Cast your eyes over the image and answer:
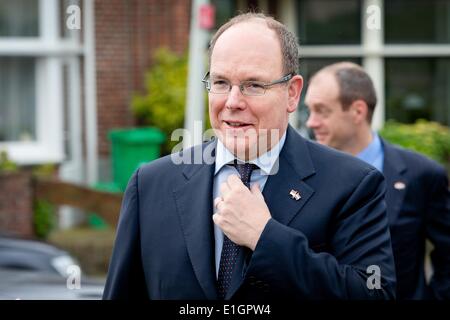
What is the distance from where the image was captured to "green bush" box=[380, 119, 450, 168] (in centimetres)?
1066

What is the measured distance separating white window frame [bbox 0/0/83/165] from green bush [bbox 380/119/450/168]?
12.8 feet

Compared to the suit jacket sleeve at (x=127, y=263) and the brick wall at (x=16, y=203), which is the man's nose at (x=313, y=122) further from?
the brick wall at (x=16, y=203)

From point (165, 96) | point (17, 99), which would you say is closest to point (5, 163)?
point (17, 99)

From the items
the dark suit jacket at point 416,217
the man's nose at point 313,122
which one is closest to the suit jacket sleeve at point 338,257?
the dark suit jacket at point 416,217

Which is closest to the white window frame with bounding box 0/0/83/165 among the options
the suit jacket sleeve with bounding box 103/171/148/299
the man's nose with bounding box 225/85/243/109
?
the suit jacket sleeve with bounding box 103/171/148/299

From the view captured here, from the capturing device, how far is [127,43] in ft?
38.7

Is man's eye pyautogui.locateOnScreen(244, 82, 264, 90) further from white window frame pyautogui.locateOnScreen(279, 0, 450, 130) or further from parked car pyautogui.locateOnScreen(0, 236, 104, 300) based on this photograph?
white window frame pyautogui.locateOnScreen(279, 0, 450, 130)

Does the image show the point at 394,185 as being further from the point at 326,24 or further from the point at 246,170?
the point at 326,24

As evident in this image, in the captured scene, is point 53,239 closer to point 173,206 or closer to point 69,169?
point 69,169

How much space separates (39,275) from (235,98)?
123 inches

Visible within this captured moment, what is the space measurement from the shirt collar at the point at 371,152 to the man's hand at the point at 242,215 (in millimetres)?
2116
